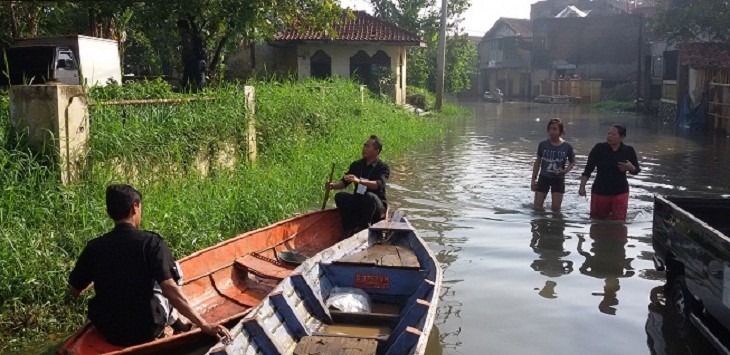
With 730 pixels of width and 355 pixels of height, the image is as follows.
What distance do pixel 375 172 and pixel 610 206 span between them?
336 centimetres

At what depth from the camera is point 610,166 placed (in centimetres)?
893

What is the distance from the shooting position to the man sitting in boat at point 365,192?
8.23 m

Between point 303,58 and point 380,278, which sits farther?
point 303,58

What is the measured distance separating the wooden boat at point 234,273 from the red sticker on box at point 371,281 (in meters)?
0.80

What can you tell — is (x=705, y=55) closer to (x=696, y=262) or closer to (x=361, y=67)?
(x=361, y=67)

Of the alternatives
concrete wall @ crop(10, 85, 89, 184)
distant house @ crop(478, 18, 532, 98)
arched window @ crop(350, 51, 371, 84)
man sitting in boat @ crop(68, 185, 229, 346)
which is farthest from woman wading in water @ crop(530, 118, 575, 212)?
distant house @ crop(478, 18, 532, 98)

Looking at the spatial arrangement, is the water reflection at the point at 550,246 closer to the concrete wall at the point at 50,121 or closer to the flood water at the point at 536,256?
the flood water at the point at 536,256

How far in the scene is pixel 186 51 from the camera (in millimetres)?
15289

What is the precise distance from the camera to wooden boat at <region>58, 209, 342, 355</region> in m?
4.91

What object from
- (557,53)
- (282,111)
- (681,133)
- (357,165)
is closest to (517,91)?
(557,53)

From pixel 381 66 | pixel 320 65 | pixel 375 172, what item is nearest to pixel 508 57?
pixel 381 66

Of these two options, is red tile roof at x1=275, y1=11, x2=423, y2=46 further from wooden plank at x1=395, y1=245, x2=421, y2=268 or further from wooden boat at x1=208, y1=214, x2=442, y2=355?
wooden boat at x1=208, y1=214, x2=442, y2=355

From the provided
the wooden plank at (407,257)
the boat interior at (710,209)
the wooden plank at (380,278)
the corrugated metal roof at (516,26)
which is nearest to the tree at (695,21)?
the boat interior at (710,209)

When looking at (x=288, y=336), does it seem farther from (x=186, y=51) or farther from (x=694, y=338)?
(x=186, y=51)
